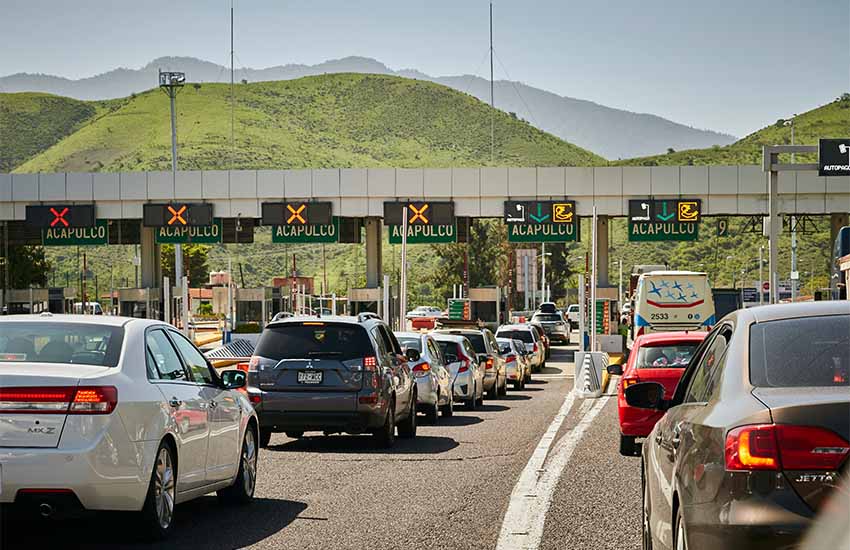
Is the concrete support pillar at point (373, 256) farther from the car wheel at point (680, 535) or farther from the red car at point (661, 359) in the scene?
the car wheel at point (680, 535)

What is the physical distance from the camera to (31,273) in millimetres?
99188

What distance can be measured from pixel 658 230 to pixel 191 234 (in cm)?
1921

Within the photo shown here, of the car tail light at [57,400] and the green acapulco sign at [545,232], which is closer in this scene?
the car tail light at [57,400]

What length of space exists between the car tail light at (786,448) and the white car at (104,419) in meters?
4.92

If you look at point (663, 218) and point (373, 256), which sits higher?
point (663, 218)

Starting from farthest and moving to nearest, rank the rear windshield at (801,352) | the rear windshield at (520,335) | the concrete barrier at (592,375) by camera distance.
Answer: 1. the rear windshield at (520,335)
2. the concrete barrier at (592,375)
3. the rear windshield at (801,352)

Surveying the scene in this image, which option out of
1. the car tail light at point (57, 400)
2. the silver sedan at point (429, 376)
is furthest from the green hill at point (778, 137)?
the car tail light at point (57, 400)

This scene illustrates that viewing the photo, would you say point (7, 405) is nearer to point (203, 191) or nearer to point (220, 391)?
point (220, 391)

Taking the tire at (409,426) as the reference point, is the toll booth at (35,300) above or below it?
above

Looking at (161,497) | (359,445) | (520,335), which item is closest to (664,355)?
(359,445)

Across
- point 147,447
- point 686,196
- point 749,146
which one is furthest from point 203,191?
point 749,146

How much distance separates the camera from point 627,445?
16844mm

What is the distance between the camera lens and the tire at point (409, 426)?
19641mm

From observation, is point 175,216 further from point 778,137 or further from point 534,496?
point 778,137
